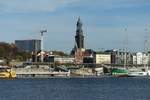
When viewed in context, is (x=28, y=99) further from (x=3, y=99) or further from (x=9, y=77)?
(x=9, y=77)

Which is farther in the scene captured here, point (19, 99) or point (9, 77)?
point (9, 77)

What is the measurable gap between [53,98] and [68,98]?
1.66 meters

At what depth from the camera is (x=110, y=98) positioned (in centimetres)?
6931

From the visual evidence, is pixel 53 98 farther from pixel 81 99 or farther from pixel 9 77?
pixel 9 77

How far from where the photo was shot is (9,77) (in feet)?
→ 621

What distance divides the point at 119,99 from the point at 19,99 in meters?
10.8

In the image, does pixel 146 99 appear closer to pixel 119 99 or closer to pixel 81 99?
pixel 119 99

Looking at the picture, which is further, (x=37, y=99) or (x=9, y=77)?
(x=9, y=77)

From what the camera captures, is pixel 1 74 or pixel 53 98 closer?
pixel 53 98

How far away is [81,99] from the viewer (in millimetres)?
66625

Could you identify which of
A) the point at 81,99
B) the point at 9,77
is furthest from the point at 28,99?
the point at 9,77

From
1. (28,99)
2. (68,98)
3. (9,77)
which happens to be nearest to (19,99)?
(28,99)

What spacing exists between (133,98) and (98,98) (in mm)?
3915

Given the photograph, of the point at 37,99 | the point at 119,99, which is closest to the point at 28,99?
the point at 37,99
